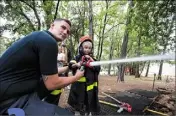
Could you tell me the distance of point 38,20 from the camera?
16797 millimetres

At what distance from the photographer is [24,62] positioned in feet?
5.61

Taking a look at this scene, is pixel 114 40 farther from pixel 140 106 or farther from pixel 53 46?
pixel 53 46

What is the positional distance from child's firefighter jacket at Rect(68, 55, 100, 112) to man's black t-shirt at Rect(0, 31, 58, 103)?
220cm

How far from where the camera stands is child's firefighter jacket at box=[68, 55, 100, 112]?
3945 millimetres

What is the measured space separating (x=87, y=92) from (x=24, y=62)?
238 cm

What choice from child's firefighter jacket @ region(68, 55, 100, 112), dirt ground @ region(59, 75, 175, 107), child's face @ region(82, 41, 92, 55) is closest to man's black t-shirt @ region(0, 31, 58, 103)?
child's face @ region(82, 41, 92, 55)

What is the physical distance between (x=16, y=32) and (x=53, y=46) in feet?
51.7

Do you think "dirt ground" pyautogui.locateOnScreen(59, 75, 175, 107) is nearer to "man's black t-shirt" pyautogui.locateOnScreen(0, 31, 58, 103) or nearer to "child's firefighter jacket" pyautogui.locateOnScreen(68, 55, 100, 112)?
"child's firefighter jacket" pyautogui.locateOnScreen(68, 55, 100, 112)

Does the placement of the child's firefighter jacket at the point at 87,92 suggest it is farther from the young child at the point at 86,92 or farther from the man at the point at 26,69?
the man at the point at 26,69

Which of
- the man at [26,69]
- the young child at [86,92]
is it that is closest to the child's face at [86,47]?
the young child at [86,92]

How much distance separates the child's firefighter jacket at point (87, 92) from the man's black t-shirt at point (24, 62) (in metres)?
2.20

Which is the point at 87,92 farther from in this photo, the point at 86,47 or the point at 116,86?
the point at 116,86

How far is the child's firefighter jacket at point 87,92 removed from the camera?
3.95 meters

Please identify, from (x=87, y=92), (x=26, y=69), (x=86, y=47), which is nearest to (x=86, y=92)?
(x=87, y=92)
